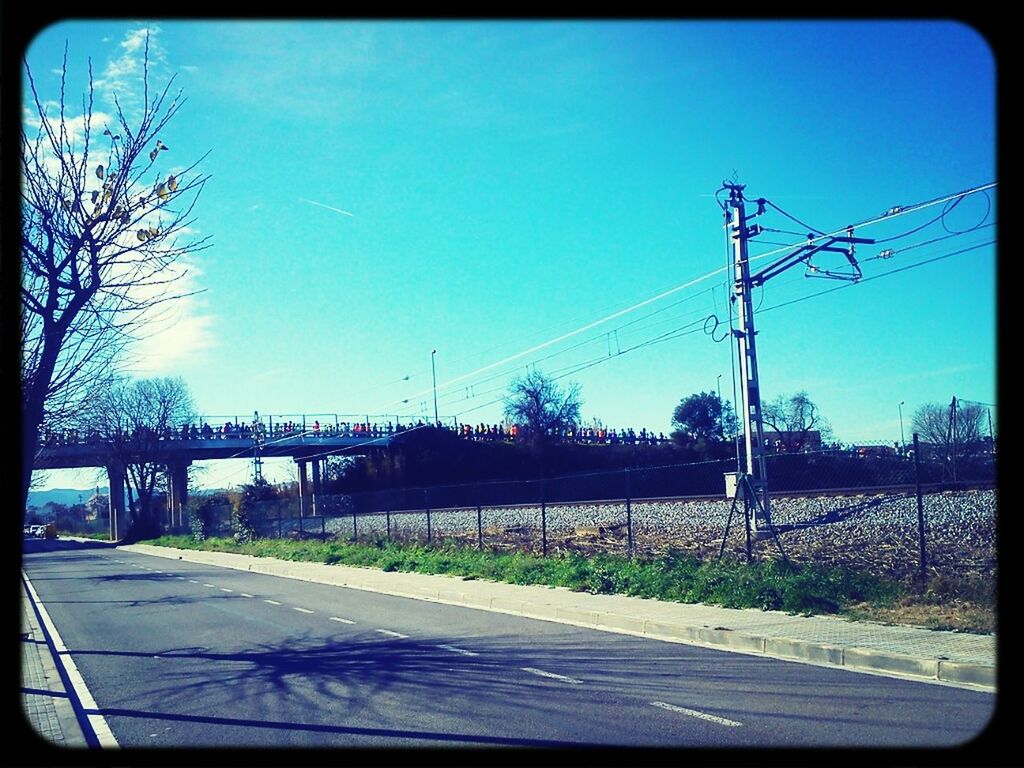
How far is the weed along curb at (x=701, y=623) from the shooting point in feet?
28.7

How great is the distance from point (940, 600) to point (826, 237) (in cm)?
981

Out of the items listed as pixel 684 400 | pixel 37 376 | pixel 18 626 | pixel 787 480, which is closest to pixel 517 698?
pixel 37 376

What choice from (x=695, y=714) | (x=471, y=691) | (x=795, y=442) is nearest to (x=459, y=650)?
(x=471, y=691)

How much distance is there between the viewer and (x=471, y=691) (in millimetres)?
8570

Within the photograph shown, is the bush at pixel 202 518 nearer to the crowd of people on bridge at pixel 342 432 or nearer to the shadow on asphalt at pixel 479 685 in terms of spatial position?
the crowd of people on bridge at pixel 342 432

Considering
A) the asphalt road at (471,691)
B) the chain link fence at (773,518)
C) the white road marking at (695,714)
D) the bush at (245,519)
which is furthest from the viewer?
the bush at (245,519)

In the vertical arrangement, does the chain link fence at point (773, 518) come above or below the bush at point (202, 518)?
above

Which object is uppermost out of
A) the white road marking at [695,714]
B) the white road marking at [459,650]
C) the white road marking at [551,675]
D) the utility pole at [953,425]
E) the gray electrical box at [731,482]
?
the utility pole at [953,425]

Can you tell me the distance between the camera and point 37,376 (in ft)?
31.3

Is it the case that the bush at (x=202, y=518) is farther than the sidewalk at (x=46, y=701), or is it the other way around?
the bush at (x=202, y=518)

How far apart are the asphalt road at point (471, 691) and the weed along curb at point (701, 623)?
0.37m

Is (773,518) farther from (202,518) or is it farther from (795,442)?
(202,518)

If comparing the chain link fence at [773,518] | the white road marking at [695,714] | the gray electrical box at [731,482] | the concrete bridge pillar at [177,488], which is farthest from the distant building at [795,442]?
the concrete bridge pillar at [177,488]
